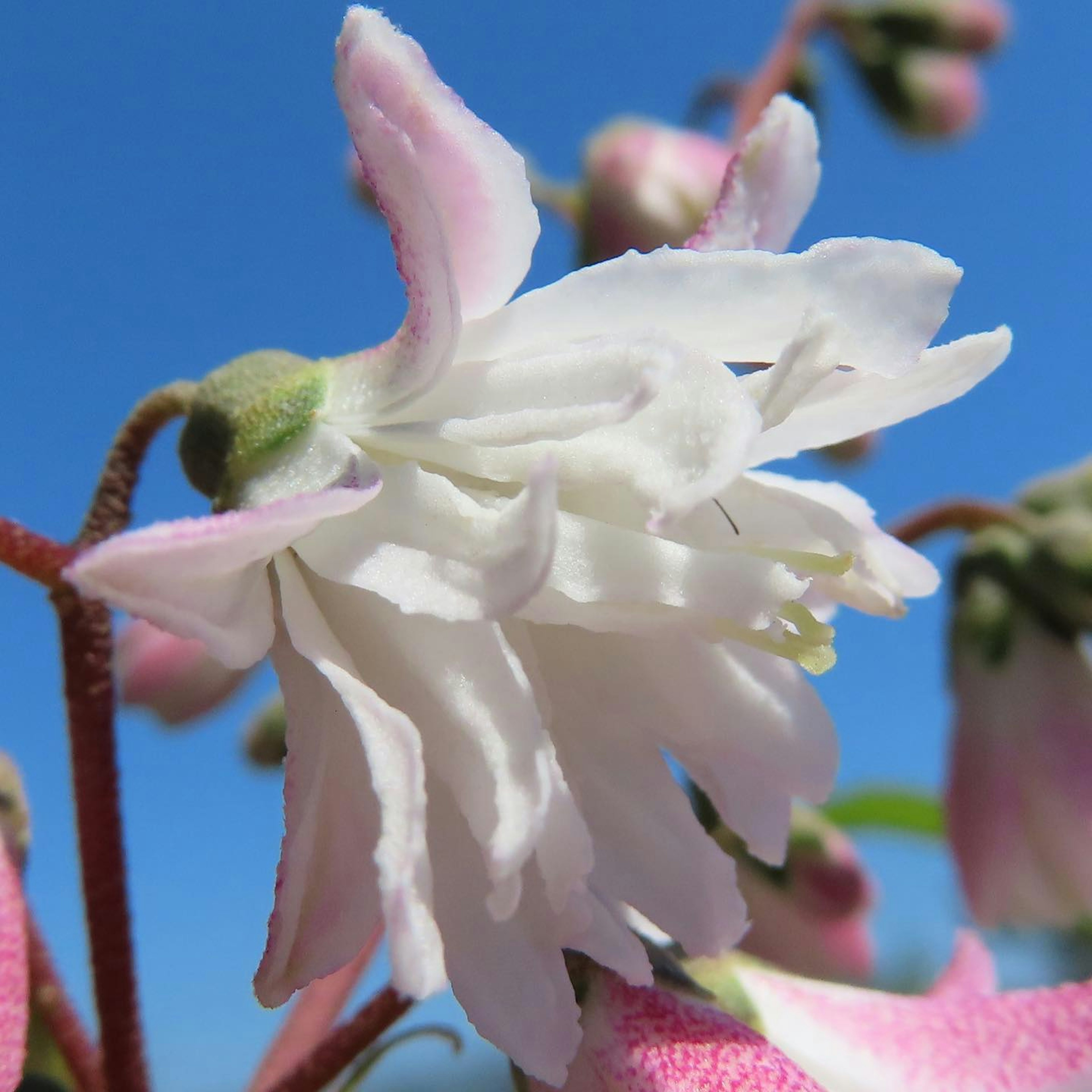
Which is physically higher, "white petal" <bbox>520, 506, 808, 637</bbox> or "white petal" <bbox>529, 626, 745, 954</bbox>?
"white petal" <bbox>520, 506, 808, 637</bbox>

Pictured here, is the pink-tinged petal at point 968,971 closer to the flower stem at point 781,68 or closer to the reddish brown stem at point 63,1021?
the reddish brown stem at point 63,1021

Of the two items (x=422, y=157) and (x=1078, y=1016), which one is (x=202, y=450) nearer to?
(x=422, y=157)

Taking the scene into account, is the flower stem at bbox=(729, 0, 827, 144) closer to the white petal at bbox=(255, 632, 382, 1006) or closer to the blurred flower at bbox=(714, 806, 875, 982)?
the blurred flower at bbox=(714, 806, 875, 982)

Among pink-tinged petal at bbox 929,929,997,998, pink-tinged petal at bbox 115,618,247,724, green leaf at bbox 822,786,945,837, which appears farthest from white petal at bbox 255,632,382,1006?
green leaf at bbox 822,786,945,837

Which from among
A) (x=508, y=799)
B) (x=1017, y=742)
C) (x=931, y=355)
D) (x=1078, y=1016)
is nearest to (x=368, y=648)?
(x=508, y=799)

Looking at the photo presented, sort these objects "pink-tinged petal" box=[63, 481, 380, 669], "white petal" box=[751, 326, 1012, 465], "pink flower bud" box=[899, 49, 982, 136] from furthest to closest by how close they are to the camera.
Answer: "pink flower bud" box=[899, 49, 982, 136], "white petal" box=[751, 326, 1012, 465], "pink-tinged petal" box=[63, 481, 380, 669]
